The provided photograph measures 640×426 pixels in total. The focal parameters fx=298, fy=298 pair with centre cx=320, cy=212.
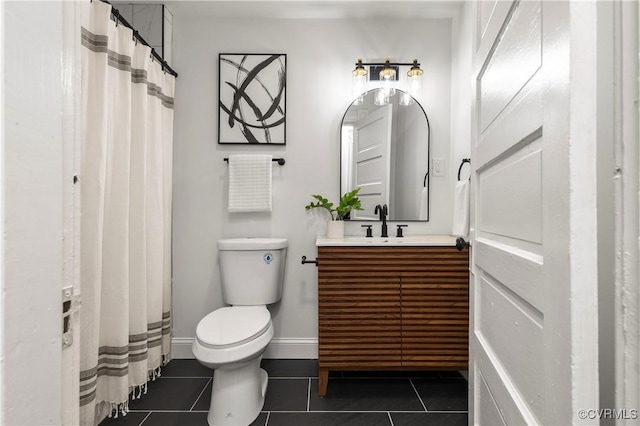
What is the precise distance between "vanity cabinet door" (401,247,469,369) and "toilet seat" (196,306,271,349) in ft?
2.39

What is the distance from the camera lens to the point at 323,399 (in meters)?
1.53

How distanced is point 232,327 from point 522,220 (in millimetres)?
1256

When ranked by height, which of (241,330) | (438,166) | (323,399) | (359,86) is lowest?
(323,399)

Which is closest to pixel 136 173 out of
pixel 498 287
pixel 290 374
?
pixel 290 374

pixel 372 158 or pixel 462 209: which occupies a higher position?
pixel 372 158

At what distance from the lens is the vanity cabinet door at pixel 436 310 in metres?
1.52

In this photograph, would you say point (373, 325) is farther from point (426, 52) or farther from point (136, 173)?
point (426, 52)

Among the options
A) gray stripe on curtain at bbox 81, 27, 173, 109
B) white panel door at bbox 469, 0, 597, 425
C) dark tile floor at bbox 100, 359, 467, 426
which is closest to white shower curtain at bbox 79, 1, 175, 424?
gray stripe on curtain at bbox 81, 27, 173, 109

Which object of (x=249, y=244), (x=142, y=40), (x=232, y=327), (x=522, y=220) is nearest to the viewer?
(x=522, y=220)

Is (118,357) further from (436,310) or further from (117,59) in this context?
(436,310)

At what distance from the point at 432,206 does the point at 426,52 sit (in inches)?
39.6

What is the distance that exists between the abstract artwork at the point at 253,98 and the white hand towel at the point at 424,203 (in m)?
0.97

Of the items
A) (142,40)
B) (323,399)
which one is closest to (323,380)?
(323,399)
